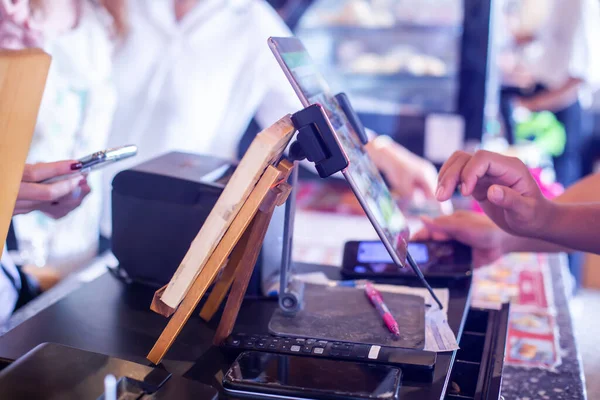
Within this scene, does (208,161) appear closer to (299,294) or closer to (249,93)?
(299,294)

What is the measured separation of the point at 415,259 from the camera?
1187 mm

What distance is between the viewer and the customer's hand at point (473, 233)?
1262mm

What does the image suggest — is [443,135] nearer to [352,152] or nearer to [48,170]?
[352,152]

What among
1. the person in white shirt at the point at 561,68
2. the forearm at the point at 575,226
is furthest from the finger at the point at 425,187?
the person in white shirt at the point at 561,68

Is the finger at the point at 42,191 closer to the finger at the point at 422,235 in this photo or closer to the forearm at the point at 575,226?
the finger at the point at 422,235

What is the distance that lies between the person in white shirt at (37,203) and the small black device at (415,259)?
0.51 meters

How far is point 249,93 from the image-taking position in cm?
194

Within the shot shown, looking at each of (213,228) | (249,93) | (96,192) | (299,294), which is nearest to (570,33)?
(249,93)

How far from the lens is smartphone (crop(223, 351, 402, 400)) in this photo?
29.4 inches

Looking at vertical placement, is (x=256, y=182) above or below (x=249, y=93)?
above

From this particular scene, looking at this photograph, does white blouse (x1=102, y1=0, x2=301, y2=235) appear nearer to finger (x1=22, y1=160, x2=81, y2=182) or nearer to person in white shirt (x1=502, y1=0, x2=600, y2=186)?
finger (x1=22, y1=160, x2=81, y2=182)

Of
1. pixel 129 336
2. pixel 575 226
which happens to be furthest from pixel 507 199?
Result: pixel 129 336

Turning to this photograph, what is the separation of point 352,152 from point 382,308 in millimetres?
234

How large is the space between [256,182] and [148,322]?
0.34 metres
